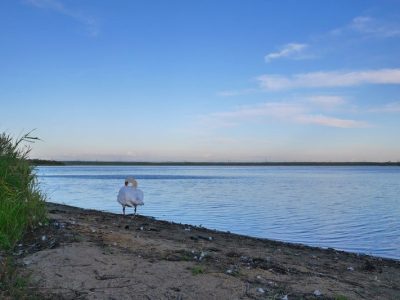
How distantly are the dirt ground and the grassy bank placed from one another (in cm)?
22

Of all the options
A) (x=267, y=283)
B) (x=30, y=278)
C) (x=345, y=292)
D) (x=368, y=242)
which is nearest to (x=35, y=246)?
(x=30, y=278)

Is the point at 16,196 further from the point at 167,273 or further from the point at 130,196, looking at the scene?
the point at 130,196

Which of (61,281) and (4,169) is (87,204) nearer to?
(4,169)

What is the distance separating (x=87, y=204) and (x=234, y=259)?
69.1ft

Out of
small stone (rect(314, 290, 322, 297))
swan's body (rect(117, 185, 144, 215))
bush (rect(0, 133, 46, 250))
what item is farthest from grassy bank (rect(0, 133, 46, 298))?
swan's body (rect(117, 185, 144, 215))

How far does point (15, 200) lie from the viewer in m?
9.06

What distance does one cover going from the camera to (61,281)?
6.32 m

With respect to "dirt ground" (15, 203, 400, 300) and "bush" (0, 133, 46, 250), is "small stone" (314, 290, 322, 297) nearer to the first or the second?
"dirt ground" (15, 203, 400, 300)

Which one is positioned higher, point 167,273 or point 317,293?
point 167,273

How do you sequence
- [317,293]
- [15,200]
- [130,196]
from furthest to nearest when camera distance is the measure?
[130,196] → [15,200] → [317,293]


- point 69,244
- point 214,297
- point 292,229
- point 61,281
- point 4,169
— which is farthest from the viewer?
point 292,229

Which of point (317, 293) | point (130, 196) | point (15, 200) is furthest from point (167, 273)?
point (130, 196)

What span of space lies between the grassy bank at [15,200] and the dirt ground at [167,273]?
216 mm

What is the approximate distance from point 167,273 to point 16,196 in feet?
13.5
